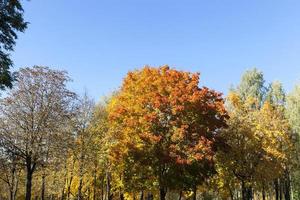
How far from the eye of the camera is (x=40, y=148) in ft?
102

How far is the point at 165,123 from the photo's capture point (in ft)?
108

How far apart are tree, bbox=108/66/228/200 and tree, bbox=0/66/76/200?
18.1 feet

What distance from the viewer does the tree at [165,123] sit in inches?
1246

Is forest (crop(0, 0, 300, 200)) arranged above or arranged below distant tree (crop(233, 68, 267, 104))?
below

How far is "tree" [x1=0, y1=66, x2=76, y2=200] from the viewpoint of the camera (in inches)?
1212

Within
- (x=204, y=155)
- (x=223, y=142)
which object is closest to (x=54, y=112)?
(x=204, y=155)

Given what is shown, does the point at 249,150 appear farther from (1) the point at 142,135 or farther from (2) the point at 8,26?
(2) the point at 8,26

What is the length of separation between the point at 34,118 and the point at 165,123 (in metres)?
11.0

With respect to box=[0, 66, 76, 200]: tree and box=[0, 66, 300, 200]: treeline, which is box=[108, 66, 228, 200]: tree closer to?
box=[0, 66, 300, 200]: treeline

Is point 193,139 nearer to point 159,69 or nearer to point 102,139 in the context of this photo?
point 159,69

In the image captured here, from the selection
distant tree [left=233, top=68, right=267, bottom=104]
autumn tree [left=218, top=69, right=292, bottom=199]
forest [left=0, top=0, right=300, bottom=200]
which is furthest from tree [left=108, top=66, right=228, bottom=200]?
distant tree [left=233, top=68, right=267, bottom=104]

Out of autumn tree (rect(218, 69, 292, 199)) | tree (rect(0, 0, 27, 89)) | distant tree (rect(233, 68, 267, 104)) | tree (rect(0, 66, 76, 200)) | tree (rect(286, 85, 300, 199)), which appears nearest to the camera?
tree (rect(0, 0, 27, 89))

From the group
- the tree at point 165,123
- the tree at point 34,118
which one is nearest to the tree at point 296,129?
the tree at point 165,123

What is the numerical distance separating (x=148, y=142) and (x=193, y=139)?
3871 millimetres
